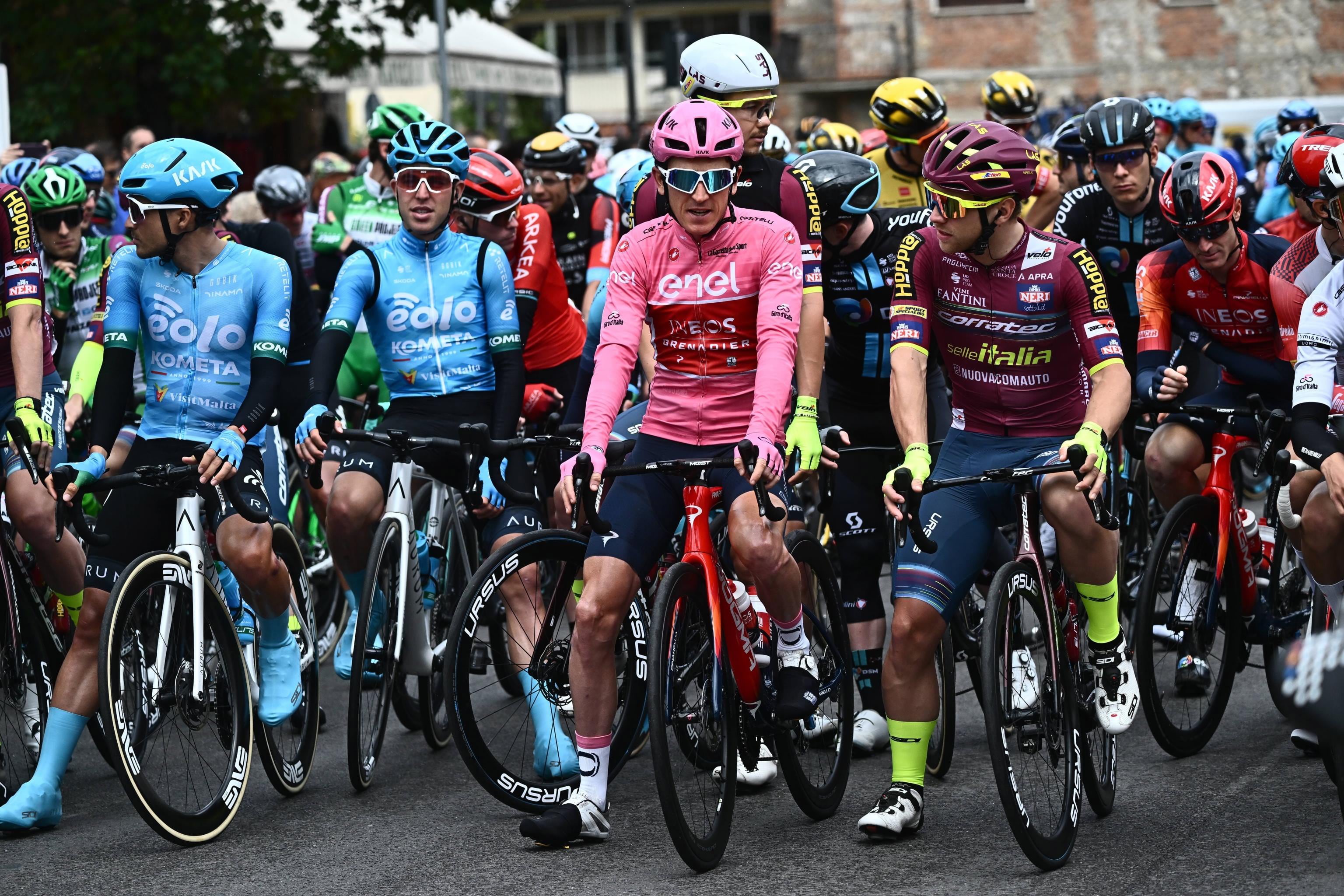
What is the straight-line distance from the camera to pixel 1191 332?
738 cm

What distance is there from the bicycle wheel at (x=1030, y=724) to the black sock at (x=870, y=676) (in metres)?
1.35

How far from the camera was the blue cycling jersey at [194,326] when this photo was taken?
6527 millimetres

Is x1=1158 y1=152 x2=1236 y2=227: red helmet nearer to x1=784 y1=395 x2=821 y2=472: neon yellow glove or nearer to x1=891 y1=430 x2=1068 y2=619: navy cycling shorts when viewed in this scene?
x1=891 y1=430 x2=1068 y2=619: navy cycling shorts

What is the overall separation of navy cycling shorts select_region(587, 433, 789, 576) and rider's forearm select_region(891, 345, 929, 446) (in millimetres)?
448

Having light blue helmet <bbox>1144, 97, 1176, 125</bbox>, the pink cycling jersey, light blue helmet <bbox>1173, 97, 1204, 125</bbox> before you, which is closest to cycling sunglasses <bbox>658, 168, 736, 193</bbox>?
the pink cycling jersey

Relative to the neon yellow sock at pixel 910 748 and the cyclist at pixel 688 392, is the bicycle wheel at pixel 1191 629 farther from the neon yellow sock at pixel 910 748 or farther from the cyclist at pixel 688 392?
the cyclist at pixel 688 392

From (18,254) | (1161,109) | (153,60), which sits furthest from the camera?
(153,60)

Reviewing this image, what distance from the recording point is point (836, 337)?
7.34 meters

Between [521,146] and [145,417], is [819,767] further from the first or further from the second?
[521,146]

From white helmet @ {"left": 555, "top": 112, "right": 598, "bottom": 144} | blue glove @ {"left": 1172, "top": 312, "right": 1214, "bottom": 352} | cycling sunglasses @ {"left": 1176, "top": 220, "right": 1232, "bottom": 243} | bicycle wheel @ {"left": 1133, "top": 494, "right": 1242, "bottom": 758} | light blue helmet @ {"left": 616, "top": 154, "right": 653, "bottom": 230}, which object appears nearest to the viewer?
bicycle wheel @ {"left": 1133, "top": 494, "right": 1242, "bottom": 758}

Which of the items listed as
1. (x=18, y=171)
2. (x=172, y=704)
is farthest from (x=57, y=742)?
(x=18, y=171)

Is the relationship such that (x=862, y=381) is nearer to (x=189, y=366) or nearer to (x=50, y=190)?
(x=189, y=366)

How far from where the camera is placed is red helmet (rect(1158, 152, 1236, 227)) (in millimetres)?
6969

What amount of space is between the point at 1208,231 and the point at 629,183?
2.76 metres
